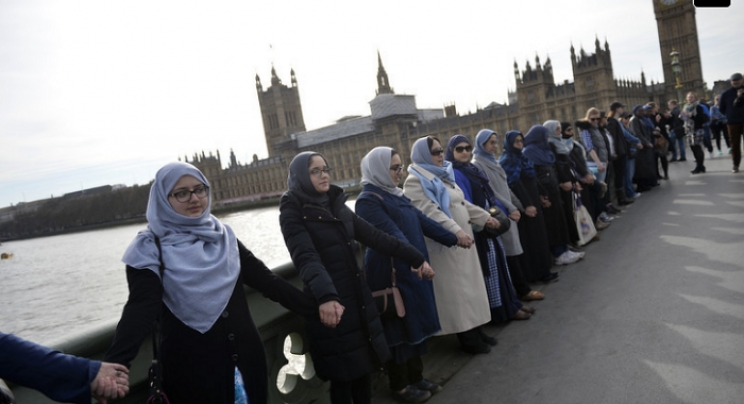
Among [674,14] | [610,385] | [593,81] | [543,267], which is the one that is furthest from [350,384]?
[674,14]

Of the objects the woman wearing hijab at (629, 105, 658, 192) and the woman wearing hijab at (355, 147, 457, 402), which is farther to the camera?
the woman wearing hijab at (629, 105, 658, 192)

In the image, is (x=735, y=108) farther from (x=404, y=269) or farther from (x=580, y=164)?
(x=404, y=269)

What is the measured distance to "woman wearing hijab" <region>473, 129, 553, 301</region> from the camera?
168 inches

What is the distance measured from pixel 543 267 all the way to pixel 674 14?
62.3m

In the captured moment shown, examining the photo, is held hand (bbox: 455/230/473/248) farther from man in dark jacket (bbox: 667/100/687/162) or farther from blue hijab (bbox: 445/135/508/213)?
man in dark jacket (bbox: 667/100/687/162)

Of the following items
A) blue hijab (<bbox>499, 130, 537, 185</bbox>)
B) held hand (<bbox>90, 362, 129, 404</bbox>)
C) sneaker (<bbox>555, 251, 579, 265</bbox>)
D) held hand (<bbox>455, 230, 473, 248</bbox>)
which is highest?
blue hijab (<bbox>499, 130, 537, 185</bbox>)

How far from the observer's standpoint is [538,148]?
18.2ft

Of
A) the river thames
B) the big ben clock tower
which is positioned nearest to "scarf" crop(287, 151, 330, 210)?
the river thames

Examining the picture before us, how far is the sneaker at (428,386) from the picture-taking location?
2896mm

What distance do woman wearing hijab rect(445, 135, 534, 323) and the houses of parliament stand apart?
54.6 metres

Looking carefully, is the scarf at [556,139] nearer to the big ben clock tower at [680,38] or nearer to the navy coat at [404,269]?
the navy coat at [404,269]

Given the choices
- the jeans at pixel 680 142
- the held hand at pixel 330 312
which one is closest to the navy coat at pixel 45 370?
the held hand at pixel 330 312

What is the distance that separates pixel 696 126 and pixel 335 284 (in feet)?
33.0

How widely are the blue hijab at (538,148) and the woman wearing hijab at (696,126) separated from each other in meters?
5.35
